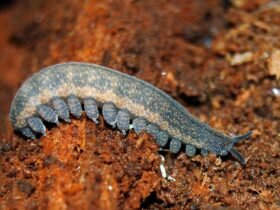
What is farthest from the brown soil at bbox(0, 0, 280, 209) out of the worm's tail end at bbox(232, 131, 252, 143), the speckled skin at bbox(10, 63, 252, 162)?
the speckled skin at bbox(10, 63, 252, 162)

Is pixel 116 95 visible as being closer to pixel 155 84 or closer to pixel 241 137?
pixel 155 84

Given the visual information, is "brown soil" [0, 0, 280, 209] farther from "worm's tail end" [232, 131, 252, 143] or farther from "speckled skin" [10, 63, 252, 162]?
"speckled skin" [10, 63, 252, 162]

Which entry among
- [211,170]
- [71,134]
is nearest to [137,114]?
[71,134]

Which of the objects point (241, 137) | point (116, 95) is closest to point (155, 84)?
point (116, 95)

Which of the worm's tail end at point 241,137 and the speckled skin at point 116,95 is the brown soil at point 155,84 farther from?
the speckled skin at point 116,95

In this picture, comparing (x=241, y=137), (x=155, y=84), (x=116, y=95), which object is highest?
(x=116, y=95)

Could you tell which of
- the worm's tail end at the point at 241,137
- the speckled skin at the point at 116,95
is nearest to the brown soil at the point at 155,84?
the worm's tail end at the point at 241,137
